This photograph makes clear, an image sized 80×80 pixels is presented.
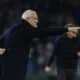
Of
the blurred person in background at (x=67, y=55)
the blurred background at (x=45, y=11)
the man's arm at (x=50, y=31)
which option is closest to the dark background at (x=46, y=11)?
the blurred background at (x=45, y=11)

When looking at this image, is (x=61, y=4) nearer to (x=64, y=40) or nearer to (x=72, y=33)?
(x=64, y=40)

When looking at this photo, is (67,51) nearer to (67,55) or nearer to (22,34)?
(67,55)

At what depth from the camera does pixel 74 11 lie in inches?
353

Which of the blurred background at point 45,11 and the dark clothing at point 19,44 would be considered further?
the blurred background at point 45,11

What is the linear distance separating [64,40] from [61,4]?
13.8 feet

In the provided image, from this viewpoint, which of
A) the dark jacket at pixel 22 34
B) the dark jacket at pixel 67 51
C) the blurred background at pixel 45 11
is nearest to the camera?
the dark jacket at pixel 22 34

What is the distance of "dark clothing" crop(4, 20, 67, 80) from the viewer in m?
4.19

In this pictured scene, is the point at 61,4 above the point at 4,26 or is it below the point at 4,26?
above

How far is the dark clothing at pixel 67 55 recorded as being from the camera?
16.8 feet

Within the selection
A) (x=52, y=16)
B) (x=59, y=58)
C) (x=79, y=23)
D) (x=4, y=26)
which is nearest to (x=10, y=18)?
(x=4, y=26)

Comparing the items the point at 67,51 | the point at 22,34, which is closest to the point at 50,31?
the point at 22,34

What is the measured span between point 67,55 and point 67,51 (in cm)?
6

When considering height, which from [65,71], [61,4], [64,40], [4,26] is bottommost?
[65,71]

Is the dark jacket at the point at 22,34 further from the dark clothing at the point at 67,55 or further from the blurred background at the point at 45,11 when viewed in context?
the blurred background at the point at 45,11
